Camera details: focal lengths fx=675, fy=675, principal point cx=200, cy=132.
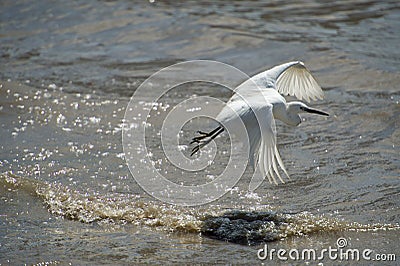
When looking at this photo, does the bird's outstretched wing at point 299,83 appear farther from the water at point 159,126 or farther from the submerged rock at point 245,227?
the submerged rock at point 245,227

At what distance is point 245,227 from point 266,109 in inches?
35.9

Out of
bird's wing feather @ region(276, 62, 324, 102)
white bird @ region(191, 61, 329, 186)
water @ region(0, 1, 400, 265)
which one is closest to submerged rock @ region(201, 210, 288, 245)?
water @ region(0, 1, 400, 265)

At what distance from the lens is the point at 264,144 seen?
16.3 ft

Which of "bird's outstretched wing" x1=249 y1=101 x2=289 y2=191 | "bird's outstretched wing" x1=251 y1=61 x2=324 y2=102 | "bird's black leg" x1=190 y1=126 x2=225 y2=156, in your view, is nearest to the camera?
"bird's outstretched wing" x1=249 y1=101 x2=289 y2=191

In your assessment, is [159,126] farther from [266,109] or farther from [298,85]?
[266,109]

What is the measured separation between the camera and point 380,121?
7543 mm

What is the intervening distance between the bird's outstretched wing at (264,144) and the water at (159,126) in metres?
0.53

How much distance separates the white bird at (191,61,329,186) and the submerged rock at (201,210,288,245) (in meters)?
0.32

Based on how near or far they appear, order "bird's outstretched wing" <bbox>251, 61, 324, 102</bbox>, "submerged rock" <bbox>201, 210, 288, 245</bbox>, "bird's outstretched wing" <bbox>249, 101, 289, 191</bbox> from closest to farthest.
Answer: "bird's outstretched wing" <bbox>249, 101, 289, 191</bbox>
"submerged rock" <bbox>201, 210, 288, 245</bbox>
"bird's outstretched wing" <bbox>251, 61, 324, 102</bbox>

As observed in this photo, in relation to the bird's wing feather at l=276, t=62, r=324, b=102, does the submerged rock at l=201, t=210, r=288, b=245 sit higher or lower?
lower

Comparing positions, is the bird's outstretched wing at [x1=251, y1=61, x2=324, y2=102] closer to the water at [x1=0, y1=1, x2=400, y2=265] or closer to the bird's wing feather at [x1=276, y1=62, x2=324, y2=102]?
the bird's wing feather at [x1=276, y1=62, x2=324, y2=102]

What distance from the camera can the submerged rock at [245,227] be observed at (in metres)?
5.02

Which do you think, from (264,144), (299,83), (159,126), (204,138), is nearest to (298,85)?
(299,83)

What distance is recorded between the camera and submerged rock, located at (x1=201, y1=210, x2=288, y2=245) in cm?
502
